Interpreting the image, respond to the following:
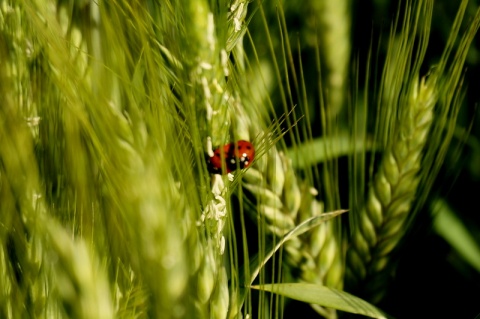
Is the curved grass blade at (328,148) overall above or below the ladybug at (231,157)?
above

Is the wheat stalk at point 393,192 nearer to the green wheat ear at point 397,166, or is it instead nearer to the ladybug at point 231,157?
the green wheat ear at point 397,166

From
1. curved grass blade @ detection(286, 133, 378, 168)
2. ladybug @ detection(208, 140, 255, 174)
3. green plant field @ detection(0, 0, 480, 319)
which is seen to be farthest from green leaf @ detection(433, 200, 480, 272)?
ladybug @ detection(208, 140, 255, 174)

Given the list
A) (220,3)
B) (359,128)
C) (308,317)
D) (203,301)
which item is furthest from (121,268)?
(359,128)

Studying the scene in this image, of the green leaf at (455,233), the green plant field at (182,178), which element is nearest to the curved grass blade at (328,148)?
the green plant field at (182,178)

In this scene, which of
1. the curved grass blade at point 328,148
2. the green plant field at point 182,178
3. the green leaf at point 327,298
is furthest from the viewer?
the curved grass blade at point 328,148

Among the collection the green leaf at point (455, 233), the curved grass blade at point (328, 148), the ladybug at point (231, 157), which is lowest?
the green leaf at point (455, 233)

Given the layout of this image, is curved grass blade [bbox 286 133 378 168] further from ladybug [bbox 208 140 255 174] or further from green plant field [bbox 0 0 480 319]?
ladybug [bbox 208 140 255 174]

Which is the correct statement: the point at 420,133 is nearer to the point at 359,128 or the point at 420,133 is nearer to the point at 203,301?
the point at 359,128
